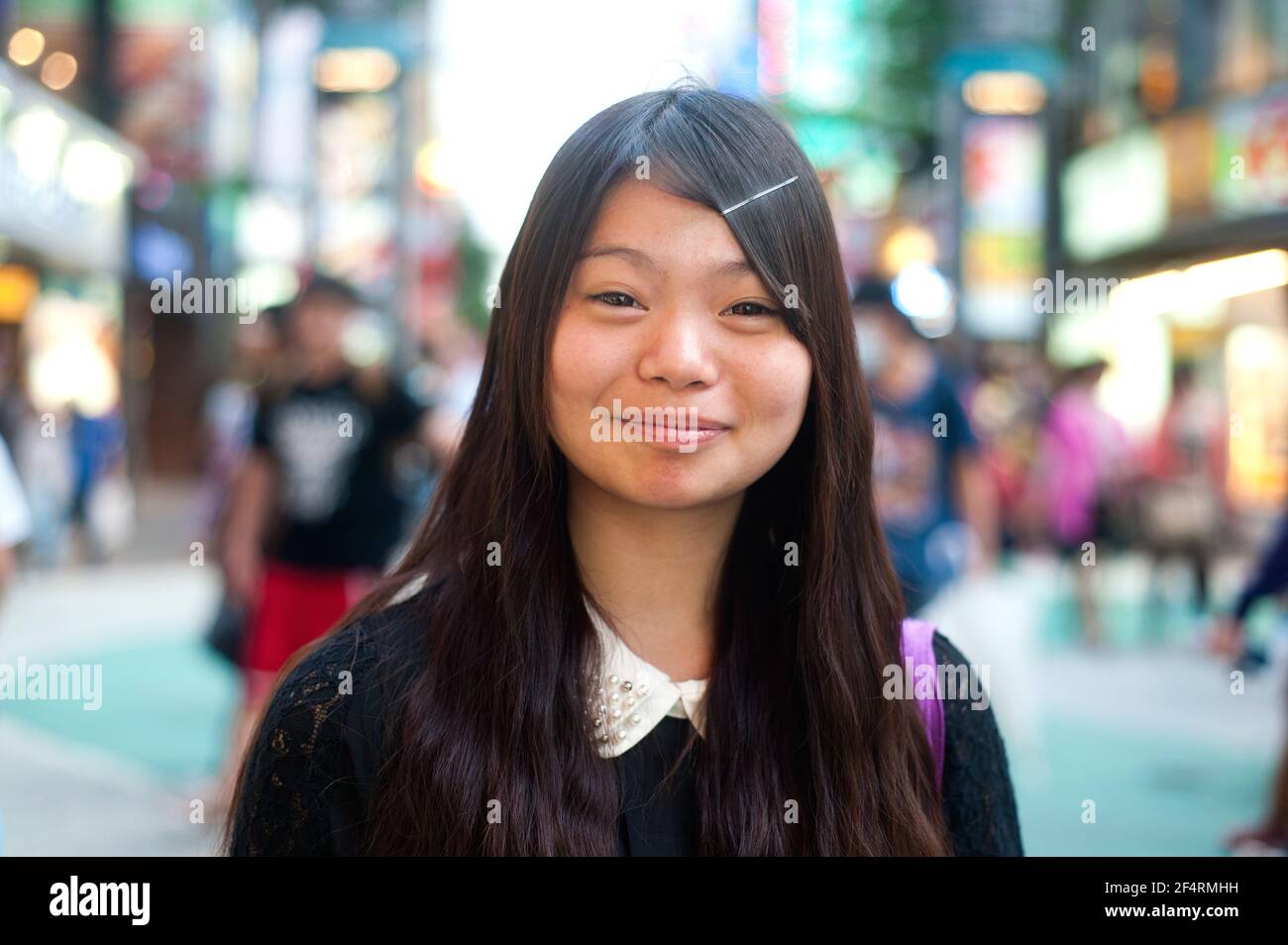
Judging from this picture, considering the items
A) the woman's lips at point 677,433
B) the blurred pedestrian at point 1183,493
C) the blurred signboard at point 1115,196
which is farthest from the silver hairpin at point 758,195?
the blurred signboard at point 1115,196

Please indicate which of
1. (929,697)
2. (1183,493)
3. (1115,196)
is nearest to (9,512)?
(929,697)

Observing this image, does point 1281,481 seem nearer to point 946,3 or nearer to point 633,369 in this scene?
point 946,3

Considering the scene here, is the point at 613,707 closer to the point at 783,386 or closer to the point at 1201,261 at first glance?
the point at 783,386

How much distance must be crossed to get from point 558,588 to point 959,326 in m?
16.9

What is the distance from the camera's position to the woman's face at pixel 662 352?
1.47 metres

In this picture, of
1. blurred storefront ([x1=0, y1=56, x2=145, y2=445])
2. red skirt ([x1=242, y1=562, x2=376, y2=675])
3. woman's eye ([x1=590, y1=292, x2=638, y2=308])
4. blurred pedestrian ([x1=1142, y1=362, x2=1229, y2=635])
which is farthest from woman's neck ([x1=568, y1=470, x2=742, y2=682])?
blurred storefront ([x1=0, y1=56, x2=145, y2=445])

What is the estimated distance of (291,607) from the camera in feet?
16.8

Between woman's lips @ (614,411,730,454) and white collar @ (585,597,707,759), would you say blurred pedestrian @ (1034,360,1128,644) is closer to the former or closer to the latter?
white collar @ (585,597,707,759)

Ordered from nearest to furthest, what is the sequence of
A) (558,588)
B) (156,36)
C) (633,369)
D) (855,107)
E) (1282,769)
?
(633,369) → (558,588) → (1282,769) → (156,36) → (855,107)

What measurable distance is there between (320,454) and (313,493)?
155mm

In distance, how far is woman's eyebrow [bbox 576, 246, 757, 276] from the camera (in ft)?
4.81

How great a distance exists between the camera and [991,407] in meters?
14.6
